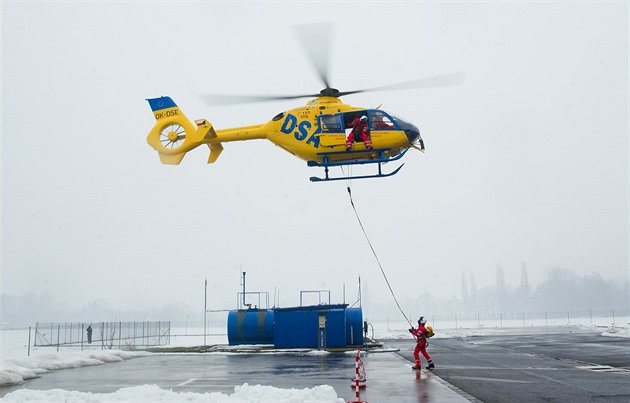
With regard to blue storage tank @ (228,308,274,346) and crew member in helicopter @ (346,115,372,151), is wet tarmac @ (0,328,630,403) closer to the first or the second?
crew member in helicopter @ (346,115,372,151)

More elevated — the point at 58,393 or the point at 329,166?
the point at 329,166

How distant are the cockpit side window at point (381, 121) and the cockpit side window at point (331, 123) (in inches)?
45.8

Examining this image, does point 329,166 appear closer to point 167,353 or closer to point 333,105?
point 333,105

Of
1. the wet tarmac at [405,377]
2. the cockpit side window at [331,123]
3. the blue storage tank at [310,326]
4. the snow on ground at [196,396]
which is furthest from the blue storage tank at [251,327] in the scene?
the snow on ground at [196,396]

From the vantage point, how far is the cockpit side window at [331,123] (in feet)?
61.2

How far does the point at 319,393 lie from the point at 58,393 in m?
6.00

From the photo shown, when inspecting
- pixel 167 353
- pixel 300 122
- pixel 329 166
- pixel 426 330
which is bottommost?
pixel 167 353

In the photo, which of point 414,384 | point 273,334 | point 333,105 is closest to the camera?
point 414,384

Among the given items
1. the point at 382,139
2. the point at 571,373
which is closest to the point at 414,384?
the point at 571,373

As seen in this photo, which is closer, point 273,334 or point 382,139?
point 382,139

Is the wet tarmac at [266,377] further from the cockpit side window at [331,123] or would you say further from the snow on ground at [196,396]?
the cockpit side window at [331,123]

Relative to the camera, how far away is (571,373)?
16062 mm

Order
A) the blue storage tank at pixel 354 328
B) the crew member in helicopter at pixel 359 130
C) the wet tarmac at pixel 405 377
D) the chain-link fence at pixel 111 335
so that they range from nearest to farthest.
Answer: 1. the wet tarmac at pixel 405 377
2. the crew member in helicopter at pixel 359 130
3. the blue storage tank at pixel 354 328
4. the chain-link fence at pixel 111 335

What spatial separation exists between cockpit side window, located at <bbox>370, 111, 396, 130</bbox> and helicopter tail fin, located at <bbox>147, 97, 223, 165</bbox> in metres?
6.56
